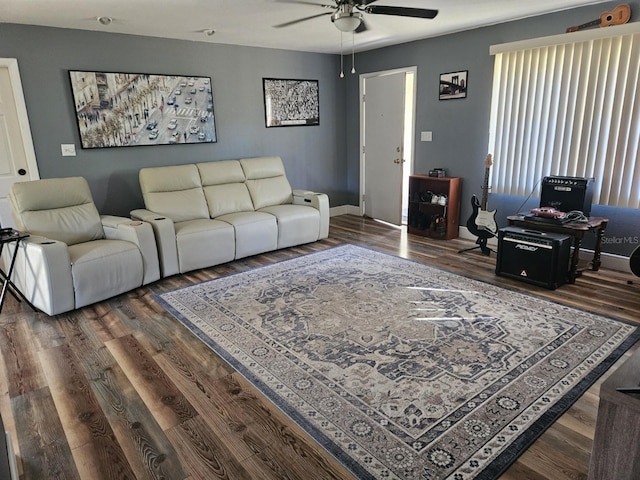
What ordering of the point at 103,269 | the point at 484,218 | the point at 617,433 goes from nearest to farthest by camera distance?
the point at 617,433
the point at 103,269
the point at 484,218

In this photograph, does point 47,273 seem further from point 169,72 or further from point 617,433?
point 617,433

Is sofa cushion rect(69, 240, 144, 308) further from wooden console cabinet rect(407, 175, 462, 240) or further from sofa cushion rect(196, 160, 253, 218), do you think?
wooden console cabinet rect(407, 175, 462, 240)

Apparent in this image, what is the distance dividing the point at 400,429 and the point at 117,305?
246 cm

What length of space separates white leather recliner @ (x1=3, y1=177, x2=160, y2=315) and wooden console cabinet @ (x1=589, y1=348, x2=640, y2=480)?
327cm

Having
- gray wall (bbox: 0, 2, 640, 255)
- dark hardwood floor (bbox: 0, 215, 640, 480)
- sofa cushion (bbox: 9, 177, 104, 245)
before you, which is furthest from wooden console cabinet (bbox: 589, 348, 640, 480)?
sofa cushion (bbox: 9, 177, 104, 245)

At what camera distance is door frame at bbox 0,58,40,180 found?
375cm

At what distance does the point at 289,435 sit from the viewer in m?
1.88

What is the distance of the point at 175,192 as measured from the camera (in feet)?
14.3

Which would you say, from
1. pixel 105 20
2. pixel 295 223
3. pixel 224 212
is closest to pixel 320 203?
pixel 295 223

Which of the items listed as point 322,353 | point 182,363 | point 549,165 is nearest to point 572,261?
point 549,165

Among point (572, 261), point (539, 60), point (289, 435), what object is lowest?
point (289, 435)

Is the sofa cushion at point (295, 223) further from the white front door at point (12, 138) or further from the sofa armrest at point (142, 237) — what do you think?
the white front door at point (12, 138)

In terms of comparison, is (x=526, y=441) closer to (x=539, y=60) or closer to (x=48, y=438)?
(x=48, y=438)

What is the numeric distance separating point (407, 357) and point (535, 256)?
1672 millimetres
